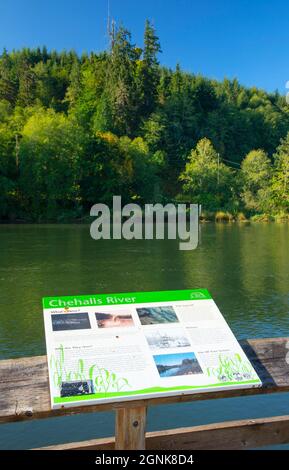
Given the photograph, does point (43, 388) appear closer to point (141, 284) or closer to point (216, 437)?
point (216, 437)

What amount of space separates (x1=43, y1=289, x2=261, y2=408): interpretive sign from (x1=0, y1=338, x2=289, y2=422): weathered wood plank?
0.05 metres

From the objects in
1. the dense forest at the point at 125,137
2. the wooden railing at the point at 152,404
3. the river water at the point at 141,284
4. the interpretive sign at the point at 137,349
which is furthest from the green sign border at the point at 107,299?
the dense forest at the point at 125,137

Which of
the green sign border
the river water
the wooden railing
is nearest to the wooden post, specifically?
the wooden railing

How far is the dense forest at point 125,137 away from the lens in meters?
55.5

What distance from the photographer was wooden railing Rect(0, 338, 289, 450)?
262 cm

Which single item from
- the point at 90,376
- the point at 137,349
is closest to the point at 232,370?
the point at 137,349

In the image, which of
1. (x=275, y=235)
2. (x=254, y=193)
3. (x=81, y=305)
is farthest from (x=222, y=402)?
(x=254, y=193)

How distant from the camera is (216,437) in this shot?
2.95 meters

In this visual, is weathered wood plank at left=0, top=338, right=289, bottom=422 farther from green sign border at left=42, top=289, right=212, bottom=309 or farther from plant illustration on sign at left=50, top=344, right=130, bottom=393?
green sign border at left=42, top=289, right=212, bottom=309

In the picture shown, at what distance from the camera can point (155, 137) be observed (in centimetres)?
7925

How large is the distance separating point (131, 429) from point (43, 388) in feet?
1.82

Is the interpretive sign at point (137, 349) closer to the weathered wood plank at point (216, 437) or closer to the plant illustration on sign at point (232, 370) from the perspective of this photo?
the plant illustration on sign at point (232, 370)
